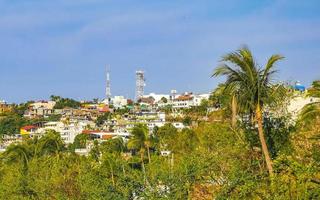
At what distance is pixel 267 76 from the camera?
41.9 feet

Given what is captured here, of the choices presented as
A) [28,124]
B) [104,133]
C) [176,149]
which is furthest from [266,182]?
[28,124]

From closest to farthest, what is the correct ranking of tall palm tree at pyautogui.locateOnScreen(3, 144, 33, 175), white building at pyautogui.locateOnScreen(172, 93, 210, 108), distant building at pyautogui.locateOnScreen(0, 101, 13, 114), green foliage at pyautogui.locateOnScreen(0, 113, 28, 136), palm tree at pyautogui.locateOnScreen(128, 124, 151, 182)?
tall palm tree at pyautogui.locateOnScreen(3, 144, 33, 175) < palm tree at pyautogui.locateOnScreen(128, 124, 151, 182) < green foliage at pyautogui.locateOnScreen(0, 113, 28, 136) < white building at pyautogui.locateOnScreen(172, 93, 210, 108) < distant building at pyautogui.locateOnScreen(0, 101, 13, 114)

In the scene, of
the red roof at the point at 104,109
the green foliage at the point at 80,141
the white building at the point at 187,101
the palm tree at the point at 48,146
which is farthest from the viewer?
the red roof at the point at 104,109

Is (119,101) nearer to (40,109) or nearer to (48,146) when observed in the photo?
(40,109)

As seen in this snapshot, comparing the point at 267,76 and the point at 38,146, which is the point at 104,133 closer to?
the point at 38,146

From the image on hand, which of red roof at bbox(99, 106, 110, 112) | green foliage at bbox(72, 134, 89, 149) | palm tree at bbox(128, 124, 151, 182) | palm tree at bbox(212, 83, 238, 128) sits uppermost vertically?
red roof at bbox(99, 106, 110, 112)

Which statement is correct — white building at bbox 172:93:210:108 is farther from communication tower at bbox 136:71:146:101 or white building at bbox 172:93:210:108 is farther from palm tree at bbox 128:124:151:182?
palm tree at bbox 128:124:151:182

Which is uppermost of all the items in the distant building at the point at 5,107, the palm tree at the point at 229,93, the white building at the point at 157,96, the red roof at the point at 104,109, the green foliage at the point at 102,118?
the white building at the point at 157,96

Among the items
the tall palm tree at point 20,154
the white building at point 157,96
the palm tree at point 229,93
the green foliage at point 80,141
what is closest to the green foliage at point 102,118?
the green foliage at point 80,141

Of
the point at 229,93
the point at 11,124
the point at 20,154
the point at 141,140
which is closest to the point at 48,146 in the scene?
the point at 20,154

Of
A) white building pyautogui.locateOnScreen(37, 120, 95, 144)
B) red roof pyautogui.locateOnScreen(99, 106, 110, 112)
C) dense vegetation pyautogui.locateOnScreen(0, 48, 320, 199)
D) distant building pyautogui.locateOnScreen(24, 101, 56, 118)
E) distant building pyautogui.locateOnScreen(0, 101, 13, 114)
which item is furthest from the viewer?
distant building pyautogui.locateOnScreen(0, 101, 13, 114)

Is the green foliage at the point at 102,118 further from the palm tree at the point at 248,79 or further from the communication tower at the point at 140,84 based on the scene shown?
the palm tree at the point at 248,79

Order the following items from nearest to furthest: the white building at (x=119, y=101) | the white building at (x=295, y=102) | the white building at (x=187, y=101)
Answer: the white building at (x=295, y=102)
the white building at (x=187, y=101)
the white building at (x=119, y=101)

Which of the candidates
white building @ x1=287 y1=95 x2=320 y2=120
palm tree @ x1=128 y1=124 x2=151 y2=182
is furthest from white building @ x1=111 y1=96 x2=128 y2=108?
white building @ x1=287 y1=95 x2=320 y2=120
